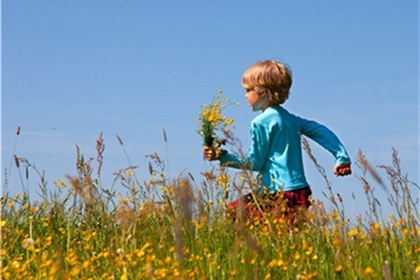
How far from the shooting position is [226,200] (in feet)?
16.5

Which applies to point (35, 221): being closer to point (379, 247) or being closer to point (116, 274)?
point (116, 274)

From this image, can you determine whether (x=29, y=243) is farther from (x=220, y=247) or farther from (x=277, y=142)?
(x=277, y=142)

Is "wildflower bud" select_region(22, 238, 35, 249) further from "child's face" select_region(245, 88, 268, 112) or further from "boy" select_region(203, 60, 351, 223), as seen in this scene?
"child's face" select_region(245, 88, 268, 112)

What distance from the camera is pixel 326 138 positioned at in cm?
598

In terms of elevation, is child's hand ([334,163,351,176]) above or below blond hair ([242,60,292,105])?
below

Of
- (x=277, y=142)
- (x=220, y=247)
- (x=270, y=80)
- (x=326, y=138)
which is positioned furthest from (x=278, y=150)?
(x=220, y=247)

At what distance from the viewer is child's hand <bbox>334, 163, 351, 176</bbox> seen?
5.77 metres

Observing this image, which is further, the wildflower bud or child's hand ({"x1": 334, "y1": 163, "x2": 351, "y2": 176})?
child's hand ({"x1": 334, "y1": 163, "x2": 351, "y2": 176})

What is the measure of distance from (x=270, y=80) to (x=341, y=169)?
890mm

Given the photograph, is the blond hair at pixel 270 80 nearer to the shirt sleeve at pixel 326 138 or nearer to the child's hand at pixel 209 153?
the shirt sleeve at pixel 326 138

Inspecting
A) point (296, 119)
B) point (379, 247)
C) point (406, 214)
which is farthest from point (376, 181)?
point (296, 119)

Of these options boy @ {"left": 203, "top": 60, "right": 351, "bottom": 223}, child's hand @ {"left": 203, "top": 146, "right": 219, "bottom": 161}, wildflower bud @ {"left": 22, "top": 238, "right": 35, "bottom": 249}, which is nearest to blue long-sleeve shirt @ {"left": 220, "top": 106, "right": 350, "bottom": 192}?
boy @ {"left": 203, "top": 60, "right": 351, "bottom": 223}

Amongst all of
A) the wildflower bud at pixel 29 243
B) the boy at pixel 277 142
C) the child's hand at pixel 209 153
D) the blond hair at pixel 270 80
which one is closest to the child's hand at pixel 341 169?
the boy at pixel 277 142

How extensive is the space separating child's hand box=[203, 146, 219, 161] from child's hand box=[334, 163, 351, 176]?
921 millimetres
